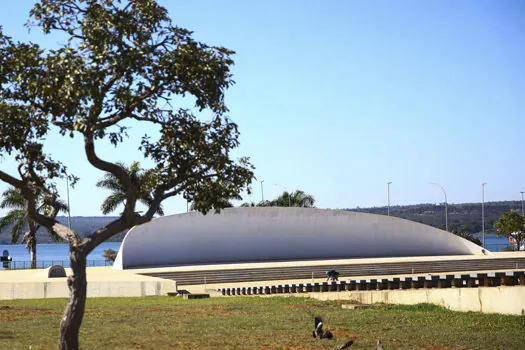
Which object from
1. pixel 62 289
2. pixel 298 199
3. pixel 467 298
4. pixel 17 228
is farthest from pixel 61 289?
pixel 298 199

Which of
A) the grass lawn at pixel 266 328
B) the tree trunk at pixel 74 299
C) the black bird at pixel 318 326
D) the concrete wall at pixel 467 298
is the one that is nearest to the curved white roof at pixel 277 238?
the concrete wall at pixel 467 298

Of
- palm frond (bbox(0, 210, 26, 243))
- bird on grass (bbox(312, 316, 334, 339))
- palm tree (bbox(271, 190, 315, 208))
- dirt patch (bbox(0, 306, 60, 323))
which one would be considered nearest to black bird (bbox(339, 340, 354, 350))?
A: bird on grass (bbox(312, 316, 334, 339))

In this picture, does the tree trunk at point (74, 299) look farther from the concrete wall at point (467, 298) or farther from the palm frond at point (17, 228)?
the palm frond at point (17, 228)

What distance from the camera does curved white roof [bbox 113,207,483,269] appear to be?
6562cm

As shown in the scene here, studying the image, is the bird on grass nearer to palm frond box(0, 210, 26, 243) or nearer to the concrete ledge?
the concrete ledge

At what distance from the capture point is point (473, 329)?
52.7 feet

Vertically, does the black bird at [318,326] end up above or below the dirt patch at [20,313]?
above

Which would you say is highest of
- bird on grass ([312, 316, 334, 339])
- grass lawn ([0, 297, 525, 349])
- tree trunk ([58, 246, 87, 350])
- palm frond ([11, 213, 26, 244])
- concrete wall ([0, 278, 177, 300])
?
palm frond ([11, 213, 26, 244])

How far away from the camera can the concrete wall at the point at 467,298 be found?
1806cm

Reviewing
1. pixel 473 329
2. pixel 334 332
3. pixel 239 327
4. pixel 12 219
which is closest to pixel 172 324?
pixel 239 327

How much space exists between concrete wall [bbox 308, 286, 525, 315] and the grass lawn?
1.64ft

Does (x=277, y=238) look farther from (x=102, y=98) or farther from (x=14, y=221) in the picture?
(x=102, y=98)

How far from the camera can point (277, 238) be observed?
69.6 metres

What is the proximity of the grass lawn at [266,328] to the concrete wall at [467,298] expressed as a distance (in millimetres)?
500
